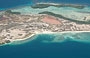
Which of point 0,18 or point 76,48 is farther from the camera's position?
point 0,18

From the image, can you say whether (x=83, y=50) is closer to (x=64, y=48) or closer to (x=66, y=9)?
(x=64, y=48)

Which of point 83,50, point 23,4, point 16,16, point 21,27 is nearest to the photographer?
point 83,50

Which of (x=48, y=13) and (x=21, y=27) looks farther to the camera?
(x=48, y=13)

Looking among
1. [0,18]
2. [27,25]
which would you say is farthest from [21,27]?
[0,18]

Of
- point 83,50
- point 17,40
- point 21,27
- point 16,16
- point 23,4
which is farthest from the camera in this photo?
point 23,4

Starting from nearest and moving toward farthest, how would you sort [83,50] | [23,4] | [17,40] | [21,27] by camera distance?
[83,50], [17,40], [21,27], [23,4]

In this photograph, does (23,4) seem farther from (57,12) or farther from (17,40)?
(17,40)

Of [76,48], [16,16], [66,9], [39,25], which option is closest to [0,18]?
[16,16]

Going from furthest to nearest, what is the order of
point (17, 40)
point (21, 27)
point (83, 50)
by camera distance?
point (21, 27) < point (17, 40) < point (83, 50)
